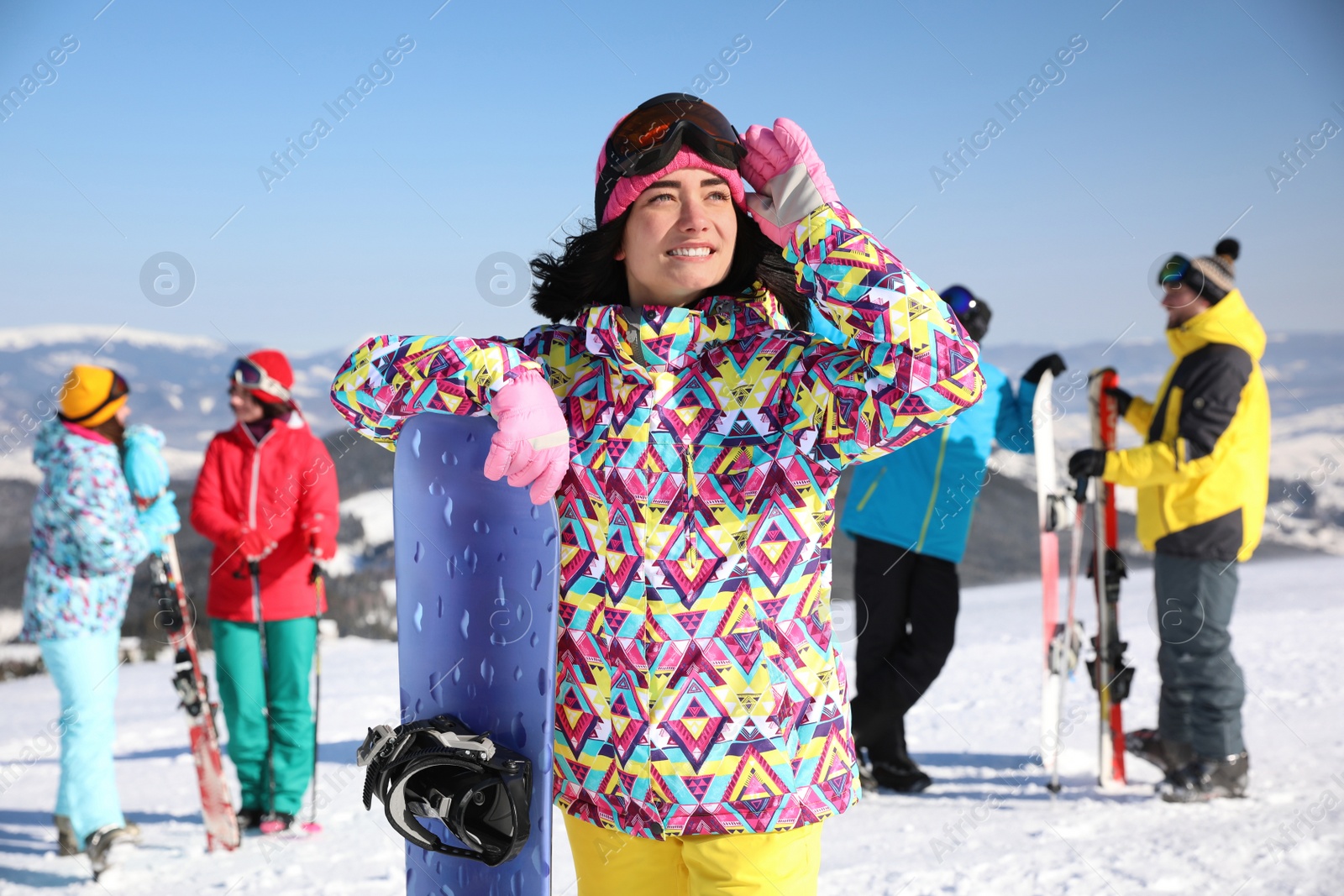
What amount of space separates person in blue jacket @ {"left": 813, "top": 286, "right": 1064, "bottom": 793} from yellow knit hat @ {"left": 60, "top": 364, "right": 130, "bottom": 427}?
320cm

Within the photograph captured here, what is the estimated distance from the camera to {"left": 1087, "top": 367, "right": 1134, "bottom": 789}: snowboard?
14.8 feet

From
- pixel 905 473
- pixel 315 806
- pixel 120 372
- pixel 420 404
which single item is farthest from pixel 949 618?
pixel 120 372

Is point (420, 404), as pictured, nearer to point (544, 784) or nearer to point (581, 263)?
point (581, 263)

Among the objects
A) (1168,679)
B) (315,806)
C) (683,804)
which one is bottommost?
(315,806)

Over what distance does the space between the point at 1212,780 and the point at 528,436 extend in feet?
13.0

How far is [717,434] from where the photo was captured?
1637 mm

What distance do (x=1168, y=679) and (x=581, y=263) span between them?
3700mm

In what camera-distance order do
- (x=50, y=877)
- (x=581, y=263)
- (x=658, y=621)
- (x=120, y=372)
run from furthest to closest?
(x=120, y=372) → (x=50, y=877) → (x=581, y=263) → (x=658, y=621)

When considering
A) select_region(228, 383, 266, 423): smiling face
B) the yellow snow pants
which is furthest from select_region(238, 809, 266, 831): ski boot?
the yellow snow pants

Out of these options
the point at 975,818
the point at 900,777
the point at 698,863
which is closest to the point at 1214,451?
the point at 975,818

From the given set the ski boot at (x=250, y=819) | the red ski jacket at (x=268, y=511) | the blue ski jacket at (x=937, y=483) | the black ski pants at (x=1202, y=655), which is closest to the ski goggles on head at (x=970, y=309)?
the blue ski jacket at (x=937, y=483)

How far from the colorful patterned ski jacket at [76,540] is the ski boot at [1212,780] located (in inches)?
177

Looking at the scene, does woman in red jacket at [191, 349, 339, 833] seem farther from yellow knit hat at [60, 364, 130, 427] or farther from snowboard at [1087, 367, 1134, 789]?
snowboard at [1087, 367, 1134, 789]

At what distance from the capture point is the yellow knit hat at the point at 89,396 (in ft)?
13.2
